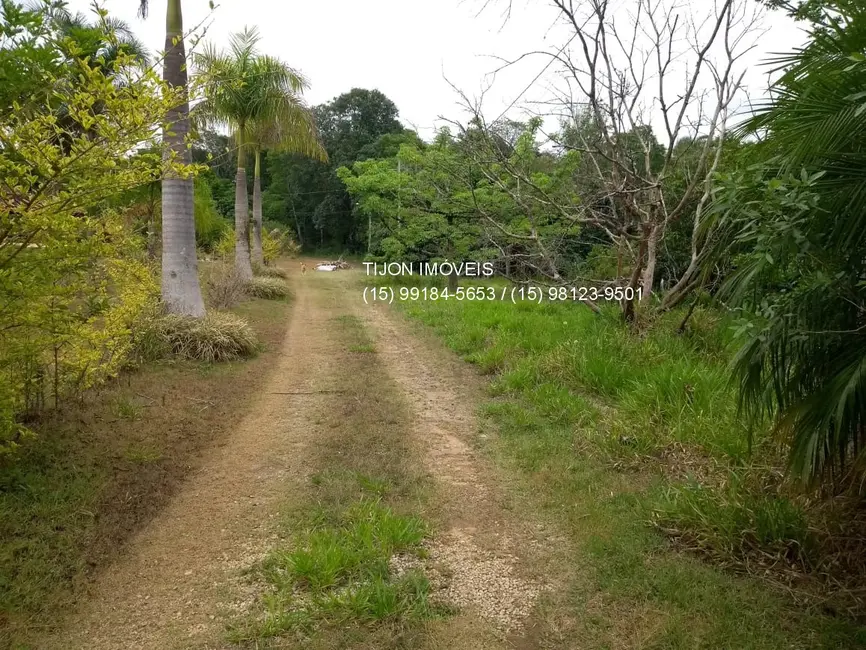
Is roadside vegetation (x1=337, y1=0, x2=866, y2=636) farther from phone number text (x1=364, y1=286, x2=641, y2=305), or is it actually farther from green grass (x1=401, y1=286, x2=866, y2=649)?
phone number text (x1=364, y1=286, x2=641, y2=305)

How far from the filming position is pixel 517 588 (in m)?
2.76

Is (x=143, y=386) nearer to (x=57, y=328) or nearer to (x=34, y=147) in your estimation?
(x=57, y=328)

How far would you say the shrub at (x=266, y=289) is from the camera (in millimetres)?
13531

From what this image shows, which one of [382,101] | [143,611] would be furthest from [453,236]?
[382,101]

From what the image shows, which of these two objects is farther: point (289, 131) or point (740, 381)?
point (289, 131)

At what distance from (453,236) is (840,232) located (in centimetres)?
1589

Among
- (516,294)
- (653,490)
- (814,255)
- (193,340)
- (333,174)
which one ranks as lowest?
(653,490)

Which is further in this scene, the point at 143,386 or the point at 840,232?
the point at 143,386

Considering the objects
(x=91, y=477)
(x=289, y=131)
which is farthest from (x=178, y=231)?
(x=289, y=131)

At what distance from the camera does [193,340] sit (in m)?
6.61

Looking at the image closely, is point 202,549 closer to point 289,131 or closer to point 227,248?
point 289,131

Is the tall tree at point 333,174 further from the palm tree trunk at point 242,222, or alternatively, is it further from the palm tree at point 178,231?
the palm tree at point 178,231

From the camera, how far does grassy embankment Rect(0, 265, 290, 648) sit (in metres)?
2.56

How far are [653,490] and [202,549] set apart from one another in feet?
9.24
